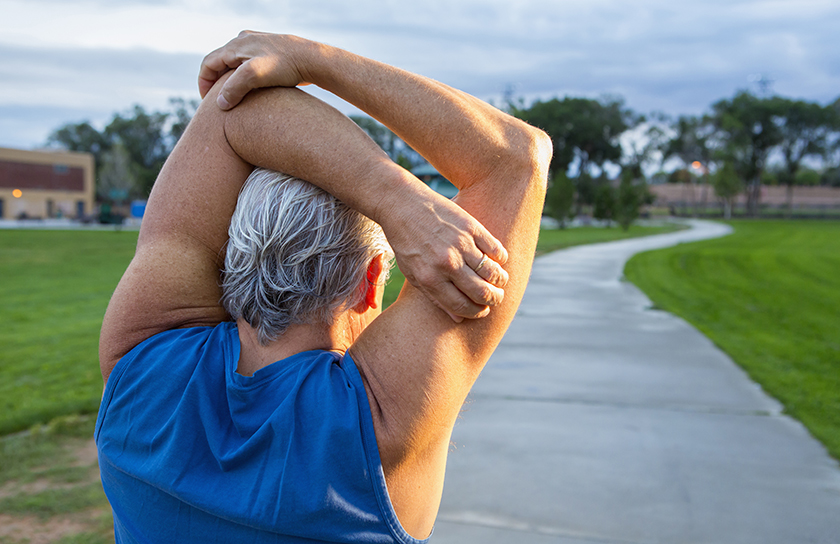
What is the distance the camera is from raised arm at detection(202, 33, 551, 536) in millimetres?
1117

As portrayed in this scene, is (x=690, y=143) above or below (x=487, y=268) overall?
above

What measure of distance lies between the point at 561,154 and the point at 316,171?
251 ft

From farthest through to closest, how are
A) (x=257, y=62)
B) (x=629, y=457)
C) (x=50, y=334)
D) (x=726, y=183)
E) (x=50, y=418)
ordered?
(x=726, y=183) → (x=50, y=334) → (x=50, y=418) → (x=629, y=457) → (x=257, y=62)

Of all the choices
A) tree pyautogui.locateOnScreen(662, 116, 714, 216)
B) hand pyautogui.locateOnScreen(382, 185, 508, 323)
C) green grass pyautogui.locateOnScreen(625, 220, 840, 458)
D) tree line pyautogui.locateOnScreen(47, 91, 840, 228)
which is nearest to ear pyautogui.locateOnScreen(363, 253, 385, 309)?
hand pyautogui.locateOnScreen(382, 185, 508, 323)

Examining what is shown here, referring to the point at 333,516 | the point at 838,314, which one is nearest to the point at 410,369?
the point at 333,516

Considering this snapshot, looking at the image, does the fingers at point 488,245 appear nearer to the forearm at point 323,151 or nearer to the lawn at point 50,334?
the forearm at point 323,151

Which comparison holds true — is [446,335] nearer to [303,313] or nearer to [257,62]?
[303,313]

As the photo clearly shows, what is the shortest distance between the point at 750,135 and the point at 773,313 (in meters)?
71.0

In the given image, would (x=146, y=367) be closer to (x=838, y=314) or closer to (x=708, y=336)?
(x=708, y=336)

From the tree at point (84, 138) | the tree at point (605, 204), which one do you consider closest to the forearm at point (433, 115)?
the tree at point (605, 204)

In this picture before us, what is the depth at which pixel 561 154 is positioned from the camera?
2938 inches

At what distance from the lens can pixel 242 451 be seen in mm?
1075

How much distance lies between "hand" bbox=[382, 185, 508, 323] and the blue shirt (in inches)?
8.4

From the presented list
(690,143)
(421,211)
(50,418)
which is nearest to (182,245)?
(421,211)
